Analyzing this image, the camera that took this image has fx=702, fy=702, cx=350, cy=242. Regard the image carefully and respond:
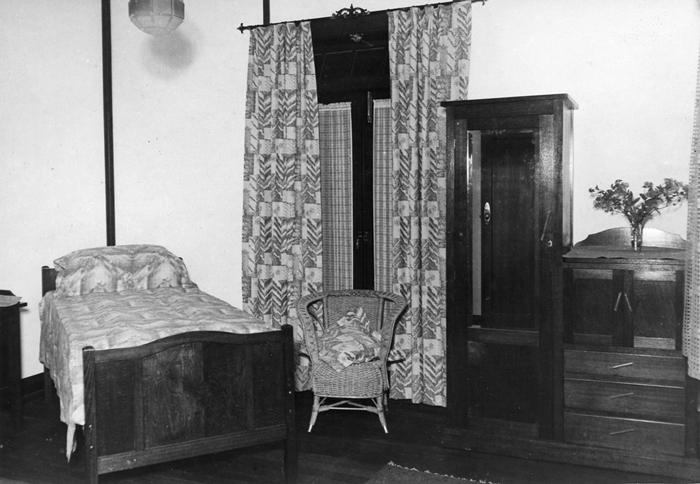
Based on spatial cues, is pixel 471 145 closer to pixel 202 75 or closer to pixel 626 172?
pixel 626 172

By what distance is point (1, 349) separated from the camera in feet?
14.1

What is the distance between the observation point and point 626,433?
11.7 feet

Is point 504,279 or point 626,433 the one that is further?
point 504,279

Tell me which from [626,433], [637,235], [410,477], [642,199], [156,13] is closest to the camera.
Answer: [410,477]

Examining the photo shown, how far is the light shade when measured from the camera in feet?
12.5

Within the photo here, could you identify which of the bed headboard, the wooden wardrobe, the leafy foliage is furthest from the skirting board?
the bed headboard

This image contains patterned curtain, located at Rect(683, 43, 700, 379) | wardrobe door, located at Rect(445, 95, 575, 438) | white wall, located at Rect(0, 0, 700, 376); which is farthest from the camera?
white wall, located at Rect(0, 0, 700, 376)

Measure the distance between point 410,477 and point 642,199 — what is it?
2089 mm

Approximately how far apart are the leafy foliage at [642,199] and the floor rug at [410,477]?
1721mm

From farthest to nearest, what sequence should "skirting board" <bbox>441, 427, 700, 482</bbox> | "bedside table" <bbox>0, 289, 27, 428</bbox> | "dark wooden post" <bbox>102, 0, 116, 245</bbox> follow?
"dark wooden post" <bbox>102, 0, 116, 245</bbox>, "bedside table" <bbox>0, 289, 27, 428</bbox>, "skirting board" <bbox>441, 427, 700, 482</bbox>

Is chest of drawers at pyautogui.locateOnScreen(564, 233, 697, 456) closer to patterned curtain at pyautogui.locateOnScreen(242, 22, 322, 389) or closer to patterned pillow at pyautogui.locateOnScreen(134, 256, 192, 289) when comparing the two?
patterned curtain at pyautogui.locateOnScreen(242, 22, 322, 389)

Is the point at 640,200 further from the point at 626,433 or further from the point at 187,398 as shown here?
the point at 187,398

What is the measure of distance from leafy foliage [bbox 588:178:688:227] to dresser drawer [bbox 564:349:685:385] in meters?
0.80

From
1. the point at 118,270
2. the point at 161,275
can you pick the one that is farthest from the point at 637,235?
the point at 118,270
